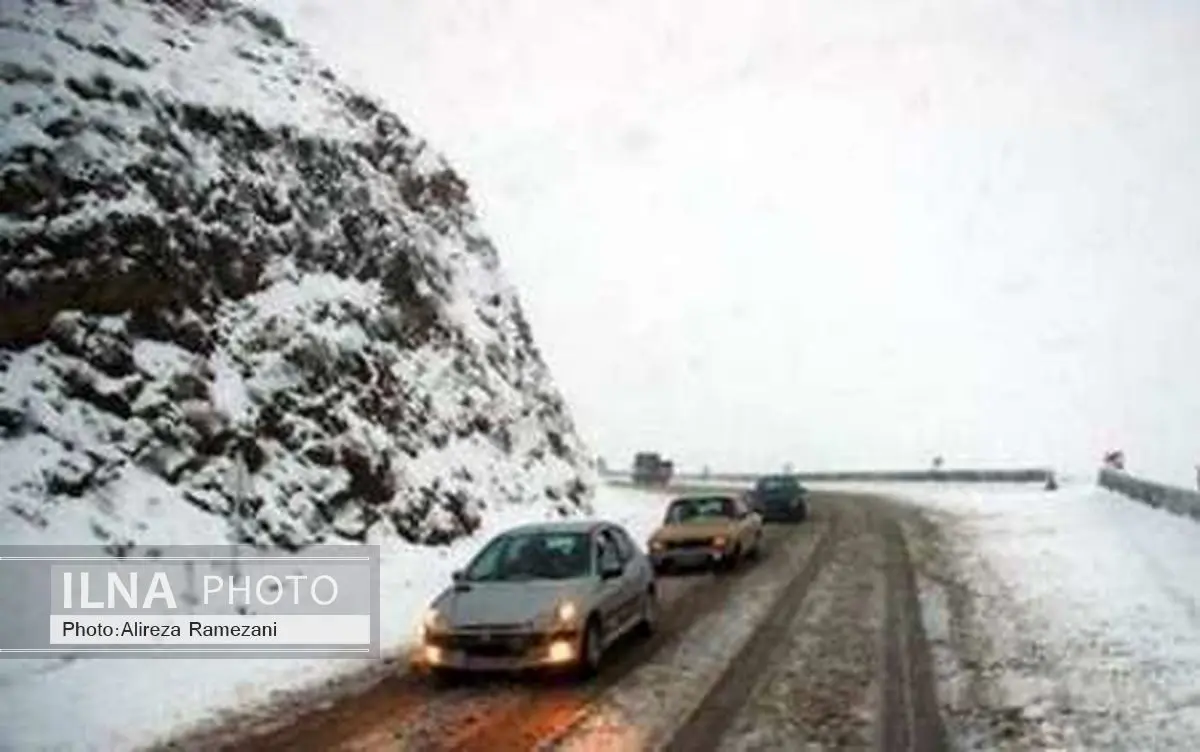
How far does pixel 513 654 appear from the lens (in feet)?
42.5

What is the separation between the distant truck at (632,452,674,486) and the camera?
69.4m

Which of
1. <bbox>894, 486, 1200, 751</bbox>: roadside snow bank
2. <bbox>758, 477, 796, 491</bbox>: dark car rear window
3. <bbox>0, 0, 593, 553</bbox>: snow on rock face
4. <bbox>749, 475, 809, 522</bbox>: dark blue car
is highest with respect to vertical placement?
<bbox>0, 0, 593, 553</bbox>: snow on rock face

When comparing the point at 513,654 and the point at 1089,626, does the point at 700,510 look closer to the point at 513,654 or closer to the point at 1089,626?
the point at 1089,626

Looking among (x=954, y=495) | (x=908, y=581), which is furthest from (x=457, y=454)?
(x=954, y=495)

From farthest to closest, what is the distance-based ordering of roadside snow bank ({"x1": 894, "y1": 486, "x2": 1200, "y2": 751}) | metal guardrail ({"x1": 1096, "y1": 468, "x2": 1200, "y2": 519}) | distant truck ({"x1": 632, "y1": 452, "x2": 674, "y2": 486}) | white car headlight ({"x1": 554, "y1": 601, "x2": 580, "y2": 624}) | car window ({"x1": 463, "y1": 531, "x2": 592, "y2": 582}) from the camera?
distant truck ({"x1": 632, "y1": 452, "x2": 674, "y2": 486}) → metal guardrail ({"x1": 1096, "y1": 468, "x2": 1200, "y2": 519}) → car window ({"x1": 463, "y1": 531, "x2": 592, "y2": 582}) → white car headlight ({"x1": 554, "y1": 601, "x2": 580, "y2": 624}) → roadside snow bank ({"x1": 894, "y1": 486, "x2": 1200, "y2": 751})

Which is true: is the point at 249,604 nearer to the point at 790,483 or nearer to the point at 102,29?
the point at 102,29

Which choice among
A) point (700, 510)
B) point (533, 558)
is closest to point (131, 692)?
point (533, 558)

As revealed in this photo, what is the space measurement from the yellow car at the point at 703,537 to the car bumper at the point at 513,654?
10.3 metres

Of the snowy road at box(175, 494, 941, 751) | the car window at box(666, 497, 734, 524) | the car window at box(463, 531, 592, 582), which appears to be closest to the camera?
the snowy road at box(175, 494, 941, 751)

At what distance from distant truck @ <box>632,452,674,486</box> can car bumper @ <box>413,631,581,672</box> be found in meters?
55.0

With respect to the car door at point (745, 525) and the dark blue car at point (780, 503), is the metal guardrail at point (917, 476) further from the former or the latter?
the car door at point (745, 525)

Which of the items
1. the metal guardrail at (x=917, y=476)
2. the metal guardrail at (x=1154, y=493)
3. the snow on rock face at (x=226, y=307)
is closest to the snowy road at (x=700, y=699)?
the snow on rock face at (x=226, y=307)

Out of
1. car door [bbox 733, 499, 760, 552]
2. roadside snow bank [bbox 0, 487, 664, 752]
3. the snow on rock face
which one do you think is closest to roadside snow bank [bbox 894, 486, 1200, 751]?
car door [bbox 733, 499, 760, 552]

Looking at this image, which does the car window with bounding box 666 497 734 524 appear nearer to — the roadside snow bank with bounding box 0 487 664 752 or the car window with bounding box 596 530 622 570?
the roadside snow bank with bounding box 0 487 664 752
